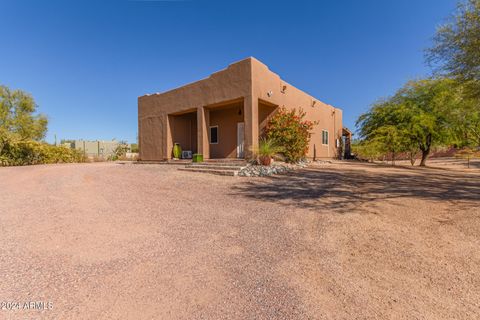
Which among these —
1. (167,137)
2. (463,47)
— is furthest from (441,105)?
(167,137)

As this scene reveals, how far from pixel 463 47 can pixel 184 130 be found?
1435cm

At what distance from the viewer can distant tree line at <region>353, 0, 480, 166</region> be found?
6.54 m

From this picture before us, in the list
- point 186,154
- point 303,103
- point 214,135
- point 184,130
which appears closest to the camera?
point 214,135

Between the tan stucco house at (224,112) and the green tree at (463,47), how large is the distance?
6.64 metres

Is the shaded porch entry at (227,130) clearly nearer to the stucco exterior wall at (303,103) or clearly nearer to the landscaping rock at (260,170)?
the stucco exterior wall at (303,103)

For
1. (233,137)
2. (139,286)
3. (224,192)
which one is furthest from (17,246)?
(233,137)

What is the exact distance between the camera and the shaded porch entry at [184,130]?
50.1ft

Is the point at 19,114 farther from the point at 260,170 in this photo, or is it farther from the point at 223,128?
the point at 260,170

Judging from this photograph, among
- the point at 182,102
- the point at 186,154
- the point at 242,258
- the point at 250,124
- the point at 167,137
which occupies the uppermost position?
the point at 182,102

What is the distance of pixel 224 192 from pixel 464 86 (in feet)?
27.5

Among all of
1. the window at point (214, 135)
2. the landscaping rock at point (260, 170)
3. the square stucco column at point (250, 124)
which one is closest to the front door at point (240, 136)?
the window at point (214, 135)

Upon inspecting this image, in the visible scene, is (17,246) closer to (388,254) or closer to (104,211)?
(104,211)

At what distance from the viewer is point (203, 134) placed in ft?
41.0

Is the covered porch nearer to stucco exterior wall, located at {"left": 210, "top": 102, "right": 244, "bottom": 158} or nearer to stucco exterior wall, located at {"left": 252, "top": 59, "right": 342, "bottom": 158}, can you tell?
stucco exterior wall, located at {"left": 210, "top": 102, "right": 244, "bottom": 158}
